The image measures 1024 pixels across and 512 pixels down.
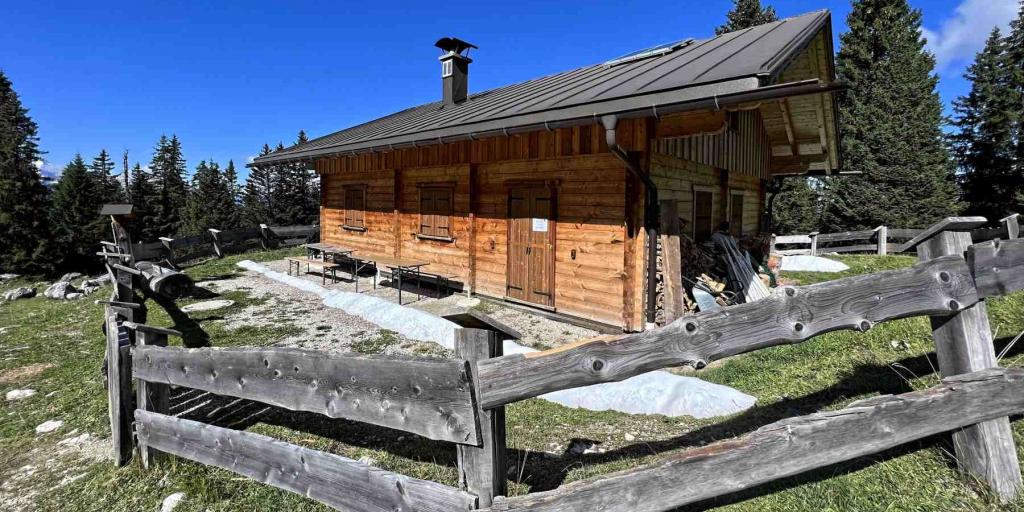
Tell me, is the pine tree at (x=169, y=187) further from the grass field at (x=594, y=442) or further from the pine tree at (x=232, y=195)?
the grass field at (x=594, y=442)

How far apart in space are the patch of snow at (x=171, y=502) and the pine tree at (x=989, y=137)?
29008 mm

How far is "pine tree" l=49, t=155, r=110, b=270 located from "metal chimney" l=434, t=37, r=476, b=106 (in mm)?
22134

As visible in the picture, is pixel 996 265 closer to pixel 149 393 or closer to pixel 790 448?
pixel 790 448

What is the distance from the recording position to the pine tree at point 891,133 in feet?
61.1

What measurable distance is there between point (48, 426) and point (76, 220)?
26.9m

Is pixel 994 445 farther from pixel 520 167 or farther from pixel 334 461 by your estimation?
pixel 520 167

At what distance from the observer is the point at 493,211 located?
8.58 metres

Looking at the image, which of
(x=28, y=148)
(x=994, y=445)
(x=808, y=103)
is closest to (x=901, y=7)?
(x=808, y=103)

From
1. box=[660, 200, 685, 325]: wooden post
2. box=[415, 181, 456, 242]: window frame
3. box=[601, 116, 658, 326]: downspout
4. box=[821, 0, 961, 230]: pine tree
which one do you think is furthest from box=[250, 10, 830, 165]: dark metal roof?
box=[821, 0, 961, 230]: pine tree

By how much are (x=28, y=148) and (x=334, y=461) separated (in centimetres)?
3580

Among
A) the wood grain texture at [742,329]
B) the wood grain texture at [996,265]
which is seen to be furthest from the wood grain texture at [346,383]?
the wood grain texture at [996,265]

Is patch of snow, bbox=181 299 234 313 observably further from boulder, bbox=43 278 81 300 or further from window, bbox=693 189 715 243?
window, bbox=693 189 715 243

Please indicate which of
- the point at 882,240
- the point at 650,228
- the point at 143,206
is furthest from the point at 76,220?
the point at 882,240

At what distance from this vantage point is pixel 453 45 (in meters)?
13.0
